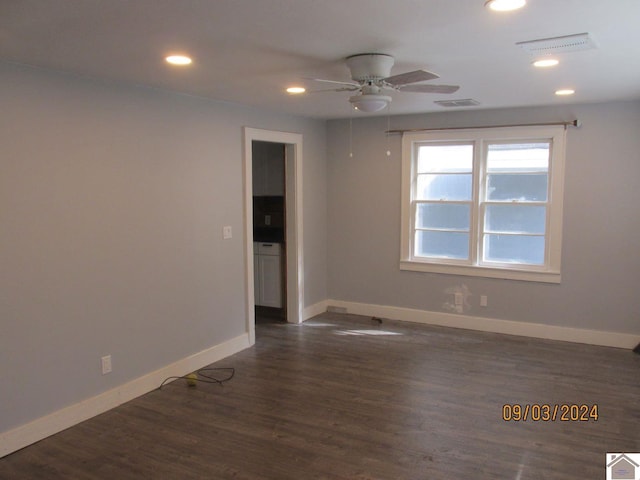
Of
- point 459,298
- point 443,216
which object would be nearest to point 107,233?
point 443,216

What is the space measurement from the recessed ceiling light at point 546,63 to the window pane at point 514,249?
2.44 meters

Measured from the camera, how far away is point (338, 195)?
20.7 feet

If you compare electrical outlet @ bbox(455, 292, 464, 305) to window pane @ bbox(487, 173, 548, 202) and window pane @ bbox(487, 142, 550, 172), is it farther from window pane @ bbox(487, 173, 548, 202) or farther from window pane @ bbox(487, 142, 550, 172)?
window pane @ bbox(487, 142, 550, 172)

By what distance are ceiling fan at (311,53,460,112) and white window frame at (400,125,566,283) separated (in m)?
2.44

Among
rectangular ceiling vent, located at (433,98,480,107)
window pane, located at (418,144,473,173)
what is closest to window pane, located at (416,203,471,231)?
window pane, located at (418,144,473,173)

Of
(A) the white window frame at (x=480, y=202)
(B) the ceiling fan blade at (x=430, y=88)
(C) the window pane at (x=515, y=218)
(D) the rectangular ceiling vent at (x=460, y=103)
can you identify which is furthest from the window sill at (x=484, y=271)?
(B) the ceiling fan blade at (x=430, y=88)

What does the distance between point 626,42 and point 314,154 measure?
3.74m

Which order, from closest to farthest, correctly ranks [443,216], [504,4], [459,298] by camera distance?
[504,4] < [459,298] < [443,216]

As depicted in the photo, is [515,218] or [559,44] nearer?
[559,44]

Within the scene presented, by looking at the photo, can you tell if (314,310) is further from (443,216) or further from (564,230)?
(564,230)

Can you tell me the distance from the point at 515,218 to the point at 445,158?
100 centimetres

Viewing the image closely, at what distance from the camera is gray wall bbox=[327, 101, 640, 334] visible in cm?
488

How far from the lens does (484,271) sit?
18.2 ft

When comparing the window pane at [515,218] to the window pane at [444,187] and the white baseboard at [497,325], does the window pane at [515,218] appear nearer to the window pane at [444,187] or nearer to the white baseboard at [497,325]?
the window pane at [444,187]
